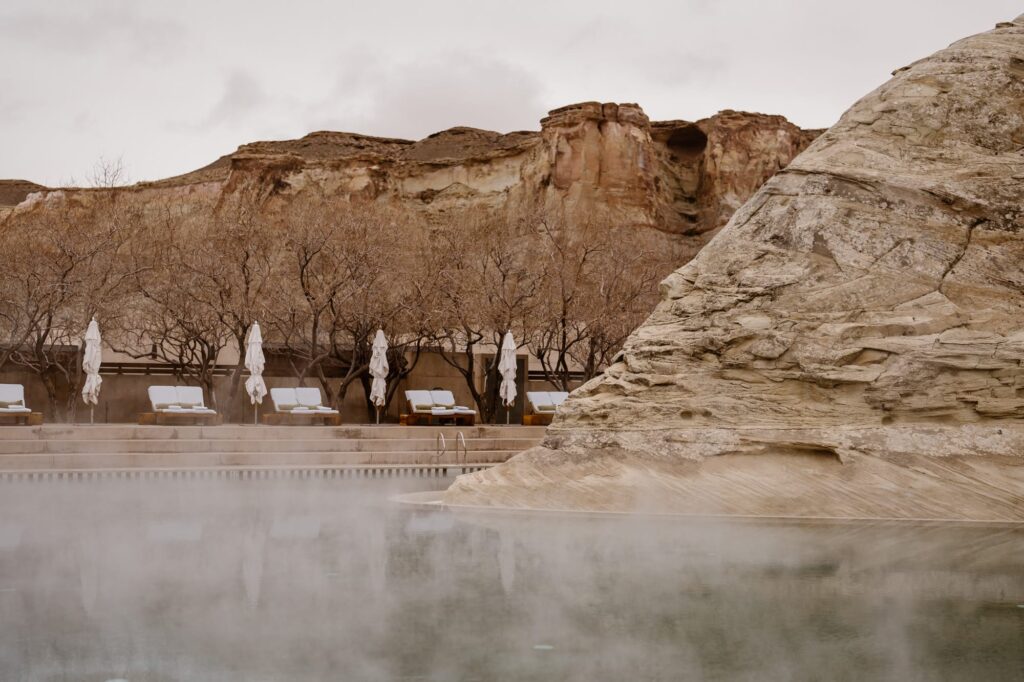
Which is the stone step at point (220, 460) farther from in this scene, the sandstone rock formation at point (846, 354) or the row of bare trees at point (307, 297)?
the row of bare trees at point (307, 297)

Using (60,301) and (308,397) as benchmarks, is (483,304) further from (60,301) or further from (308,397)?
(60,301)

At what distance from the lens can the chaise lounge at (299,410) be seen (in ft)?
81.3

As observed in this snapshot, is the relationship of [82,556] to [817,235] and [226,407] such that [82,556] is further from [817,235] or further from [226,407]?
[226,407]

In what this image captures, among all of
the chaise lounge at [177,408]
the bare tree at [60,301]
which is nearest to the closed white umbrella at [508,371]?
the chaise lounge at [177,408]

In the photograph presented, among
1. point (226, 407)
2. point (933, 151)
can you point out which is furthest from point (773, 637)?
point (226, 407)

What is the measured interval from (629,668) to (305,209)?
104 ft

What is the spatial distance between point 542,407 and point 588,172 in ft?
138

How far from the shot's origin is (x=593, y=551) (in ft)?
32.9

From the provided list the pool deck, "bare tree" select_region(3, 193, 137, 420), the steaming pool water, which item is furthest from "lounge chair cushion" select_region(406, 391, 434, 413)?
the steaming pool water

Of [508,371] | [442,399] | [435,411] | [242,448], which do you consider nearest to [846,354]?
[242,448]

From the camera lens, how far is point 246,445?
21.1 metres

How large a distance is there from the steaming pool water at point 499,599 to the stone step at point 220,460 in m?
6.16

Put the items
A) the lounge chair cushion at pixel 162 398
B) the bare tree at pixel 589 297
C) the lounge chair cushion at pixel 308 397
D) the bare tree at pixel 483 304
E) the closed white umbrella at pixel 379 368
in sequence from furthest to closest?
1. the bare tree at pixel 589 297
2. the bare tree at pixel 483 304
3. the closed white umbrella at pixel 379 368
4. the lounge chair cushion at pixel 308 397
5. the lounge chair cushion at pixel 162 398

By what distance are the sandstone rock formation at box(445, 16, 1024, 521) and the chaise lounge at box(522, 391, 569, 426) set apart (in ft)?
39.9
